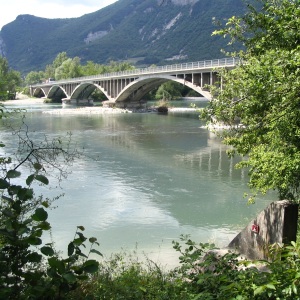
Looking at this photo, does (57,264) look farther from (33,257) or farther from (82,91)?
(82,91)

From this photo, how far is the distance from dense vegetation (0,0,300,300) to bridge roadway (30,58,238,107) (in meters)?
6.35

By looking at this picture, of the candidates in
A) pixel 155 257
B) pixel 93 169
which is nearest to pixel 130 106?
pixel 93 169

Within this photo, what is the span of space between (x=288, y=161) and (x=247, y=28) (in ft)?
7.82

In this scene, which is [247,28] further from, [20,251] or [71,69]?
[71,69]

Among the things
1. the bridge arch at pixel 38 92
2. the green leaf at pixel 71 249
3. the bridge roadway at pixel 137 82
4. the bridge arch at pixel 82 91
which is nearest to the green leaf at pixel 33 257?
the green leaf at pixel 71 249

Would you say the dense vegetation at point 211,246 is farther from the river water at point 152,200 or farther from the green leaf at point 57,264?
the river water at point 152,200

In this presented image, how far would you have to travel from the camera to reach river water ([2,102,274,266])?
8852 mm

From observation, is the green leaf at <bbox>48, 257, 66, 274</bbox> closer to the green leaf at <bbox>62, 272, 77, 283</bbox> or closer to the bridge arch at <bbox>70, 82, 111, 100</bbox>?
the green leaf at <bbox>62, 272, 77, 283</bbox>

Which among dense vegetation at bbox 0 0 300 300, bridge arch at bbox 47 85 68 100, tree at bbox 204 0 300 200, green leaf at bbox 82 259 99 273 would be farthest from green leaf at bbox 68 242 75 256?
bridge arch at bbox 47 85 68 100

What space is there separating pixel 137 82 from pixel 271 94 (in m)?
41.2

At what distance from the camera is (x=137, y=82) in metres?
45.3

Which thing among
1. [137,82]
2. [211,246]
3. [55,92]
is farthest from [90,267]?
[55,92]

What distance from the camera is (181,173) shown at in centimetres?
1540

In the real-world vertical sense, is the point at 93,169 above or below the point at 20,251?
below
